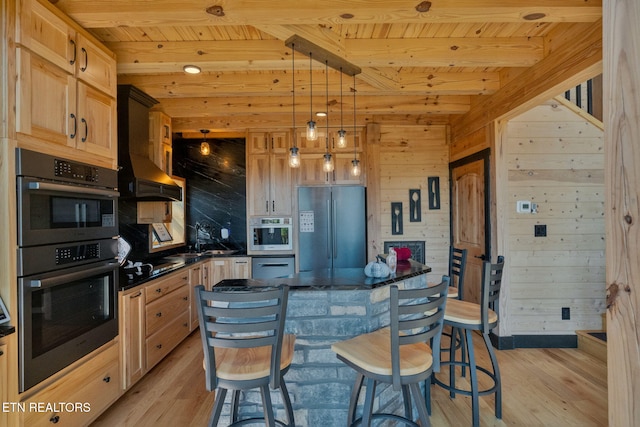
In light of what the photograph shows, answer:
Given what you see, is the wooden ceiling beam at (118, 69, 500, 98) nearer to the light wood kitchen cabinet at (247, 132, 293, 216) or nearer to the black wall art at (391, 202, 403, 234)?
the light wood kitchen cabinet at (247, 132, 293, 216)

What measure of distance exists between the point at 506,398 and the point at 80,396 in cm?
294

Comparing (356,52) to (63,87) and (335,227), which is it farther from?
(335,227)

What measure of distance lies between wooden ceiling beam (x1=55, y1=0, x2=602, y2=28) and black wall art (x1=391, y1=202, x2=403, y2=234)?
2.82 meters

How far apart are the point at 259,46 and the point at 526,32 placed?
83.8 inches

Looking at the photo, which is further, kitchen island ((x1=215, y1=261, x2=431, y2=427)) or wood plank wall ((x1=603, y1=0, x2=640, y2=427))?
kitchen island ((x1=215, y1=261, x2=431, y2=427))

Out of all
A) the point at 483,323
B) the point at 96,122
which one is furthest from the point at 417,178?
the point at 96,122

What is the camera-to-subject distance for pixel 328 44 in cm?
255

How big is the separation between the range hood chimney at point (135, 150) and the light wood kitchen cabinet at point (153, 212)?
1.60 feet

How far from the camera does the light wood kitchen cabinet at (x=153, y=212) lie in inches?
150

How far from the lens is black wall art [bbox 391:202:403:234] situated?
468cm

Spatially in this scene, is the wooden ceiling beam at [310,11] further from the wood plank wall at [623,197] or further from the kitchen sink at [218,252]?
the kitchen sink at [218,252]

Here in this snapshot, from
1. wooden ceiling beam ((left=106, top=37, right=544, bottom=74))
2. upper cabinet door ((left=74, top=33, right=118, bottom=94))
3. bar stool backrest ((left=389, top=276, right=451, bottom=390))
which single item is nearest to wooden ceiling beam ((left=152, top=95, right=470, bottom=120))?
wooden ceiling beam ((left=106, top=37, right=544, bottom=74))

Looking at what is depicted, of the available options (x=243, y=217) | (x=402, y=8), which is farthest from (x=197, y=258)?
(x=402, y=8)

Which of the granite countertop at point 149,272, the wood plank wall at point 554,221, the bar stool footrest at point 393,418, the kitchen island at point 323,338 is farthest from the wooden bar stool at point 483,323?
the granite countertop at point 149,272
